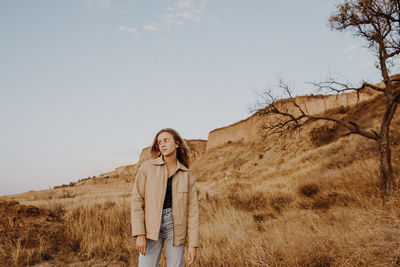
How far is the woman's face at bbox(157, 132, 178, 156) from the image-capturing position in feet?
8.37

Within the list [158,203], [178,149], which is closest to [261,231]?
[178,149]

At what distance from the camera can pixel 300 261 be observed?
3219 millimetres

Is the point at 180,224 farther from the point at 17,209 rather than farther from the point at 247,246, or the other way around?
the point at 17,209

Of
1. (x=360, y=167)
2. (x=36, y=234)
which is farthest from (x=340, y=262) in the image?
(x=360, y=167)

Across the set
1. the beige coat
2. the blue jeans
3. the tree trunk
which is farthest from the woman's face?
the tree trunk

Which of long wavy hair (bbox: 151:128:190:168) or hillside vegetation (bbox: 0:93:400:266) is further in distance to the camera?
hillside vegetation (bbox: 0:93:400:266)

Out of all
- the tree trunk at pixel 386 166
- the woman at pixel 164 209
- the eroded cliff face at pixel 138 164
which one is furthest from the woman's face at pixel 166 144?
the eroded cliff face at pixel 138 164

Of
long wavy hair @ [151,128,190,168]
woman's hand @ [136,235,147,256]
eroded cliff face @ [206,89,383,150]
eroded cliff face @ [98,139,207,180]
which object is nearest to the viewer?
woman's hand @ [136,235,147,256]

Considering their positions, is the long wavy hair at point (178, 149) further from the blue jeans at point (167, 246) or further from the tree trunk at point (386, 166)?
the tree trunk at point (386, 166)

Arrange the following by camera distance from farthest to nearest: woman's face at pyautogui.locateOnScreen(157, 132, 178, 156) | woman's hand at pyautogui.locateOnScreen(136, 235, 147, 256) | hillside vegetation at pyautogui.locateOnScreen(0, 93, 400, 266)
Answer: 1. hillside vegetation at pyautogui.locateOnScreen(0, 93, 400, 266)
2. woman's face at pyautogui.locateOnScreen(157, 132, 178, 156)
3. woman's hand at pyautogui.locateOnScreen(136, 235, 147, 256)

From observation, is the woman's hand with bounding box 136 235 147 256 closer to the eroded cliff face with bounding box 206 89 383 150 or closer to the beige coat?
the beige coat

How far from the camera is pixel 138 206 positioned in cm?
235

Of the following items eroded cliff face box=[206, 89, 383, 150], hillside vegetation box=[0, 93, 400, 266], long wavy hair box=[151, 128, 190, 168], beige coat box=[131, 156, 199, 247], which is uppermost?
eroded cliff face box=[206, 89, 383, 150]

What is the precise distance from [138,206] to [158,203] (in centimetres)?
19
